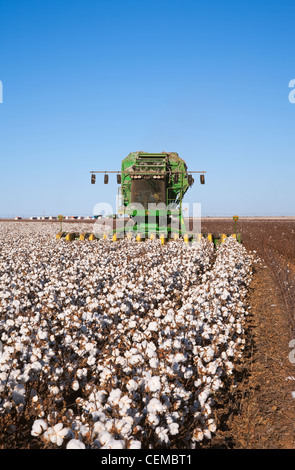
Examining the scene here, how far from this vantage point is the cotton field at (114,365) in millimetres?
3258

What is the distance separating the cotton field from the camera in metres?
3.26

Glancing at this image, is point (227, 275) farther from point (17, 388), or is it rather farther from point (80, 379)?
point (17, 388)

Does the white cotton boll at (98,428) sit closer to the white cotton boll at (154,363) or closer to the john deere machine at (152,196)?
the white cotton boll at (154,363)

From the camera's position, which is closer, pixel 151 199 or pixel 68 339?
pixel 68 339

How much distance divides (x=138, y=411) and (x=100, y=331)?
231cm

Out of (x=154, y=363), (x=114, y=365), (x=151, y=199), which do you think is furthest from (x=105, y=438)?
(x=151, y=199)

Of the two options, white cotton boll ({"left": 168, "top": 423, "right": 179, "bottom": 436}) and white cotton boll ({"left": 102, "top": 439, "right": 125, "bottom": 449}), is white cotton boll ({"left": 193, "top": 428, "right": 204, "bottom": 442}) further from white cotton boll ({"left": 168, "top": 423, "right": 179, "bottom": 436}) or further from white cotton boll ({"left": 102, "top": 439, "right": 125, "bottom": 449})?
white cotton boll ({"left": 102, "top": 439, "right": 125, "bottom": 449})

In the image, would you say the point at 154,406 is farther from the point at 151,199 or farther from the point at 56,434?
the point at 151,199

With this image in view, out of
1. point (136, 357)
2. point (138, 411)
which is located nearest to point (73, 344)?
point (136, 357)

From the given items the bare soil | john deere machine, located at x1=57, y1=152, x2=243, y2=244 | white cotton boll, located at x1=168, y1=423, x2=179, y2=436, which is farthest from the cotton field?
john deere machine, located at x1=57, y1=152, x2=243, y2=244

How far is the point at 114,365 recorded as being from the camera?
14.0ft

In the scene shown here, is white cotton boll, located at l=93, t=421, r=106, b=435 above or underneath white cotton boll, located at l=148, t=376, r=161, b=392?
underneath
